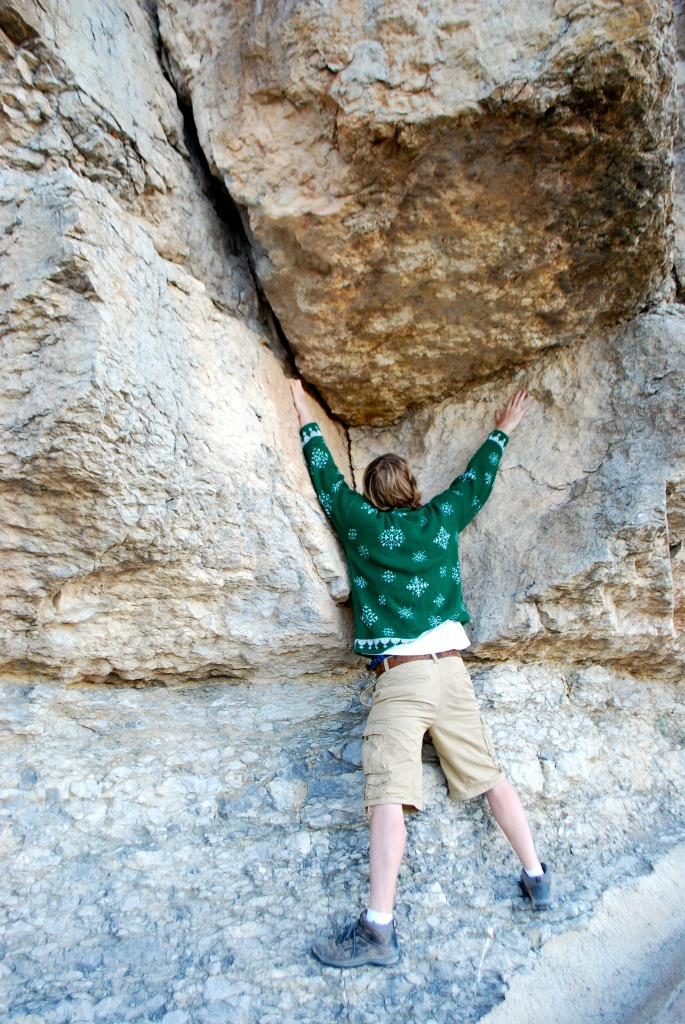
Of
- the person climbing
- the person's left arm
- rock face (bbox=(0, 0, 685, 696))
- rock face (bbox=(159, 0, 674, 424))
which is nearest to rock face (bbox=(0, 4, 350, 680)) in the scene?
rock face (bbox=(0, 0, 685, 696))

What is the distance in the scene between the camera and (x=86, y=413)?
1672 millimetres

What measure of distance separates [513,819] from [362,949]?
0.55 meters

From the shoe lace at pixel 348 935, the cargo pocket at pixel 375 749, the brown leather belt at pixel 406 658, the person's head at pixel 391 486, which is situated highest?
the person's head at pixel 391 486

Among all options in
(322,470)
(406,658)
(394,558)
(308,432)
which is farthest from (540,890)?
(308,432)

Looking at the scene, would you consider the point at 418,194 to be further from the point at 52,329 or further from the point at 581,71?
the point at 52,329

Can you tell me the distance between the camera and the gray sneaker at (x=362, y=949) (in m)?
1.72

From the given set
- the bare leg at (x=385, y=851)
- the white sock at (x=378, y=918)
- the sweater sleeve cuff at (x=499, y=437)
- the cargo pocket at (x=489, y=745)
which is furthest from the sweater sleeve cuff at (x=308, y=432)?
the white sock at (x=378, y=918)

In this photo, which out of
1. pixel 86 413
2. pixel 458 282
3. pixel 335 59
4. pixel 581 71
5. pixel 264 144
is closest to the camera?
pixel 86 413

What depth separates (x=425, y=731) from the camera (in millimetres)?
2080

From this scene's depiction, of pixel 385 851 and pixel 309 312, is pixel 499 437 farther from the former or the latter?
pixel 385 851

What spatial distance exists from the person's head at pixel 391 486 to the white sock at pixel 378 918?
118cm

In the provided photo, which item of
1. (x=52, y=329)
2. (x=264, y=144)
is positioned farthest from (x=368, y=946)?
(x=264, y=144)

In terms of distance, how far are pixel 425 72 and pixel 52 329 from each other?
1.23m

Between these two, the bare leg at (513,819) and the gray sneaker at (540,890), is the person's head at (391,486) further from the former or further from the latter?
the gray sneaker at (540,890)
